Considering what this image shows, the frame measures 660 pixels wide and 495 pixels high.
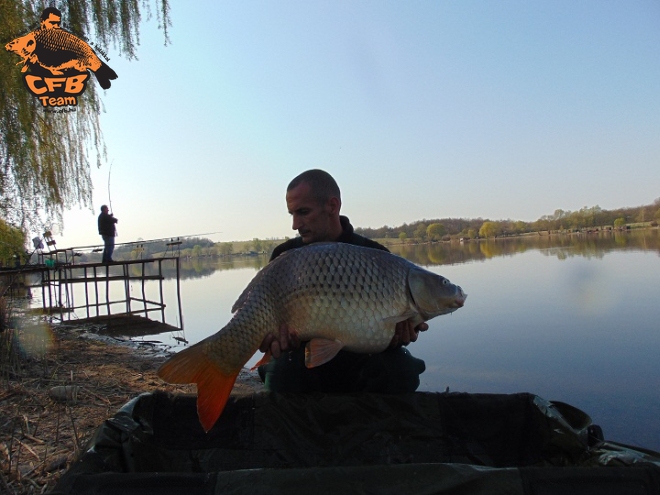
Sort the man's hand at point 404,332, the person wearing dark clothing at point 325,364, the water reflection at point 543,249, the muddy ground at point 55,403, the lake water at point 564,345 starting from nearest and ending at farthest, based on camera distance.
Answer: the man's hand at point 404,332
the muddy ground at point 55,403
the person wearing dark clothing at point 325,364
the lake water at point 564,345
the water reflection at point 543,249

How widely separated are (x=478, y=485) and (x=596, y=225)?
51813mm

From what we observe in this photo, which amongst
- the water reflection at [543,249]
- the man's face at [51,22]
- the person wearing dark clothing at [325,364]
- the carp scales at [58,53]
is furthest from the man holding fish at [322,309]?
the water reflection at [543,249]

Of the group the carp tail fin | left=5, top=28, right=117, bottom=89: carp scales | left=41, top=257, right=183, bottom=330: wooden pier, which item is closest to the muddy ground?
left=5, top=28, right=117, bottom=89: carp scales

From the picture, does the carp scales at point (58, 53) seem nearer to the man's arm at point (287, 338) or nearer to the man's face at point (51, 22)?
the man's face at point (51, 22)

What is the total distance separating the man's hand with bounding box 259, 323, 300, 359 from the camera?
1472mm

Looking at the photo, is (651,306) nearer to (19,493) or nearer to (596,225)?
(19,493)

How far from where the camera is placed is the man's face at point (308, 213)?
194cm

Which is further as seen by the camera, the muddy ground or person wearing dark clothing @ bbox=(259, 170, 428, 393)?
person wearing dark clothing @ bbox=(259, 170, 428, 393)

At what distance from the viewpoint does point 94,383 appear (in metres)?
3.31

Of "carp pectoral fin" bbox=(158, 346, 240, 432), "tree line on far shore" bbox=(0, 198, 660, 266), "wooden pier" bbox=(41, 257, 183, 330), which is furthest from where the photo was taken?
"tree line on far shore" bbox=(0, 198, 660, 266)

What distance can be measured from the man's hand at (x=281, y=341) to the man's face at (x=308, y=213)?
0.62 meters

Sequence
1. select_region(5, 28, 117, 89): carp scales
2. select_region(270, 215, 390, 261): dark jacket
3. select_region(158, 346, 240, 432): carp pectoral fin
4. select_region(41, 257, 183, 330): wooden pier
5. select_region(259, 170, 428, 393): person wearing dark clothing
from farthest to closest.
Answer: select_region(41, 257, 183, 330): wooden pier
select_region(5, 28, 117, 89): carp scales
select_region(270, 215, 390, 261): dark jacket
select_region(259, 170, 428, 393): person wearing dark clothing
select_region(158, 346, 240, 432): carp pectoral fin

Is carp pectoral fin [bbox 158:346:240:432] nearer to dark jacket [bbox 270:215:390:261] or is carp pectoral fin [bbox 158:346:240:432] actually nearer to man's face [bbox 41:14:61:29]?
dark jacket [bbox 270:215:390:261]

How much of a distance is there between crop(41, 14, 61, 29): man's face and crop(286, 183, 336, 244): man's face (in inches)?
168
